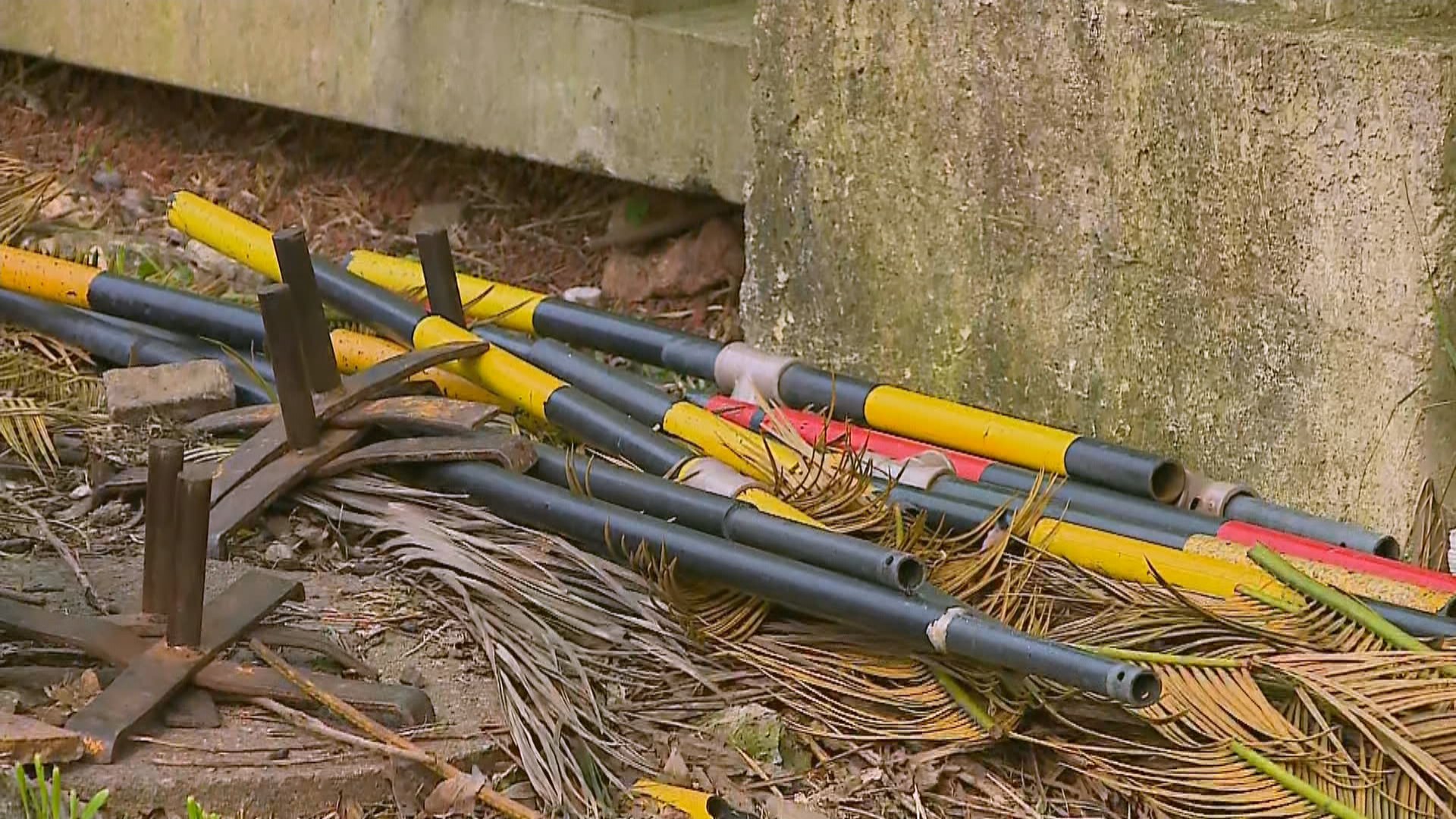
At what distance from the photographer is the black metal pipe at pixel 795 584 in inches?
91.1

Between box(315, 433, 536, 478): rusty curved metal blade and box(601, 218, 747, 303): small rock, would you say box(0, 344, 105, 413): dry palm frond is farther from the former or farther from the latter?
box(601, 218, 747, 303): small rock

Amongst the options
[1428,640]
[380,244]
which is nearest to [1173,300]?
[1428,640]

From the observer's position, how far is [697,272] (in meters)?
4.19

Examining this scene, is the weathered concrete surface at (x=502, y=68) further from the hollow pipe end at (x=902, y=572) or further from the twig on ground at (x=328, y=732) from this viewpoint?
the twig on ground at (x=328, y=732)

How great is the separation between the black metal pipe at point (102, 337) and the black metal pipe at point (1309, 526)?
170 centimetres

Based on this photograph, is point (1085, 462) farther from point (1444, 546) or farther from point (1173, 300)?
point (1444, 546)

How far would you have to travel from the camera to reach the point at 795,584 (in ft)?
8.46

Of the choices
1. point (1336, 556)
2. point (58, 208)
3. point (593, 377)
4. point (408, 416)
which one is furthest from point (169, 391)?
point (1336, 556)

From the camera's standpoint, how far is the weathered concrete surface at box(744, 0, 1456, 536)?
2.66 meters

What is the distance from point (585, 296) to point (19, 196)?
130 centimetres

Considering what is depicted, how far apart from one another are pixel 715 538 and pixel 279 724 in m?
0.66

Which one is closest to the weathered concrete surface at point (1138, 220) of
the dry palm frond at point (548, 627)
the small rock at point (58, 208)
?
the dry palm frond at point (548, 627)

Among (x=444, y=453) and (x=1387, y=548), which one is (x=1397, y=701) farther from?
(x=444, y=453)

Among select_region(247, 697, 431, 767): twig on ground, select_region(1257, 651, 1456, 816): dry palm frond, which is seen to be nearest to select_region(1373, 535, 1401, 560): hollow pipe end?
select_region(1257, 651, 1456, 816): dry palm frond
